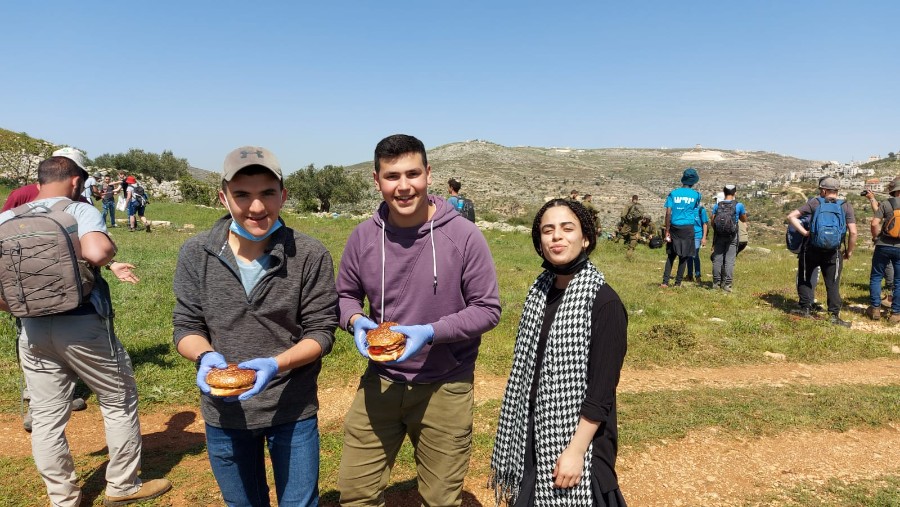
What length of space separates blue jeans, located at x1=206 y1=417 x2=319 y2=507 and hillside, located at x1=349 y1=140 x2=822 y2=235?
3682 centimetres

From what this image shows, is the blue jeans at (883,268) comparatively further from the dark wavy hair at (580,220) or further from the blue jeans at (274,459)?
the blue jeans at (274,459)

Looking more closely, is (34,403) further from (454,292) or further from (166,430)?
(454,292)

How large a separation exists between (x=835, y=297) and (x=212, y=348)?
1047cm

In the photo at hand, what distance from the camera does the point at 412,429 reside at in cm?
290

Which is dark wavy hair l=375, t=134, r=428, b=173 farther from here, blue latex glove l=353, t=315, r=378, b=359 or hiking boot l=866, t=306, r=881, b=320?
hiking boot l=866, t=306, r=881, b=320

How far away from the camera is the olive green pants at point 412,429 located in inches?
110

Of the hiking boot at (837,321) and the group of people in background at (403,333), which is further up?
the group of people in background at (403,333)

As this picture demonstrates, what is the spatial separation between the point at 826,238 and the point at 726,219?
8.02 ft

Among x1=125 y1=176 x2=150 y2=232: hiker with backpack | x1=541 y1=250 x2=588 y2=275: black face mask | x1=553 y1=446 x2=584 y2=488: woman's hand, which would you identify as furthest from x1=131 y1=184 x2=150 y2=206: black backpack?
x1=553 y1=446 x2=584 y2=488: woman's hand

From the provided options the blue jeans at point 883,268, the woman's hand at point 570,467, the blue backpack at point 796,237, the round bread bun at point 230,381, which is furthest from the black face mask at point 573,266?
the blue jeans at point 883,268

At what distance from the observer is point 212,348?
253cm

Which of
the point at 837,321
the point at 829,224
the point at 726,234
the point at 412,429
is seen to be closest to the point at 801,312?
the point at 837,321

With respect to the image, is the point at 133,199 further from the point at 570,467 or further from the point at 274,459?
the point at 570,467

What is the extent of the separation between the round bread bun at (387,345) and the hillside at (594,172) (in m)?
36.8
